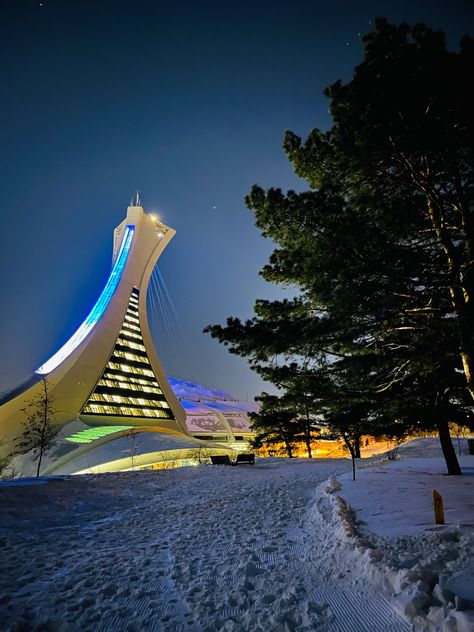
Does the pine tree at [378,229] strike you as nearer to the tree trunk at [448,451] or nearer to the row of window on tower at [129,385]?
the tree trunk at [448,451]

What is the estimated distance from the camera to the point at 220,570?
3.60 metres

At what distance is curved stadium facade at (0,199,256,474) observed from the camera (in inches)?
1077

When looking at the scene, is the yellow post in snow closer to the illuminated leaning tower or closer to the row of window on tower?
the illuminated leaning tower

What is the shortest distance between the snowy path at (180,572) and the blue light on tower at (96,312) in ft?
112

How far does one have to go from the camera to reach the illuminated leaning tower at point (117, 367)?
33.9 meters

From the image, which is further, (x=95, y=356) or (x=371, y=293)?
(x=95, y=356)

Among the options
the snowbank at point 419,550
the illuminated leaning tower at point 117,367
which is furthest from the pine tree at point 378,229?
the illuminated leaning tower at point 117,367

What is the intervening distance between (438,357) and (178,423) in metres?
40.1

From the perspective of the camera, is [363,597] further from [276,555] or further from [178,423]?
[178,423]

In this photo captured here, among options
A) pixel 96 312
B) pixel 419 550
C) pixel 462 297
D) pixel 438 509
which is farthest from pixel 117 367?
pixel 419 550

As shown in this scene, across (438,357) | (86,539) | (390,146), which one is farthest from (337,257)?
(86,539)

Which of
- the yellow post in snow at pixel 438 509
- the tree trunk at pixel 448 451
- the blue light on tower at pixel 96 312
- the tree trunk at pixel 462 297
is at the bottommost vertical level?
the tree trunk at pixel 448 451

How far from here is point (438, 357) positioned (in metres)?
6.03

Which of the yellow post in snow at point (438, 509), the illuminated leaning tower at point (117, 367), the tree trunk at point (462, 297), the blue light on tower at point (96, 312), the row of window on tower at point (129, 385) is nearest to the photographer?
the yellow post in snow at point (438, 509)
